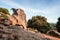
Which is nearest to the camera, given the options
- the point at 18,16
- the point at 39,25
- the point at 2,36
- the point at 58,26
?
the point at 2,36

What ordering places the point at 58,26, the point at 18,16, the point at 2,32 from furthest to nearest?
the point at 58,26, the point at 18,16, the point at 2,32

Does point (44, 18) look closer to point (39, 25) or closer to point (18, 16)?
point (39, 25)

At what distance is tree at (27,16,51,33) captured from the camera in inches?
2277

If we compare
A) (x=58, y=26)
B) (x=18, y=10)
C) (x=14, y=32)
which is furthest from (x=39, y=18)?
(x=14, y=32)

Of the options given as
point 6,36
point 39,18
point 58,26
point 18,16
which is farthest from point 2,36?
point 39,18

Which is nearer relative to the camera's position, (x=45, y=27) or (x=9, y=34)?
(x=9, y=34)

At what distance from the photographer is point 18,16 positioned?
3738 centimetres

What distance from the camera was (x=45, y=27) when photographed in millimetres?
58438

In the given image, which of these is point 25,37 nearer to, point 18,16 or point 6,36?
point 6,36

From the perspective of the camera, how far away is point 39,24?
191 feet

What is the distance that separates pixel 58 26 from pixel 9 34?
40103 millimetres

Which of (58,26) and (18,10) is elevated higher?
(18,10)

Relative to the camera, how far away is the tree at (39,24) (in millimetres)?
57825

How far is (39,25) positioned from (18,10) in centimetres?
2140
